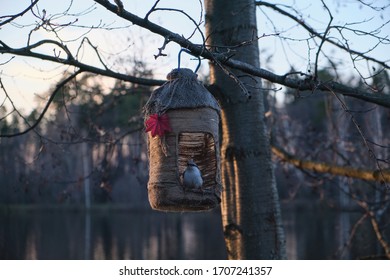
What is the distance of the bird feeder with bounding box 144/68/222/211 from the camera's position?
2.41 meters

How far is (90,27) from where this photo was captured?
2982 mm

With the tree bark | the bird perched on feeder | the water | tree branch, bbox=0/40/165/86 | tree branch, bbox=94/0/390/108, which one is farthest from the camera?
the water

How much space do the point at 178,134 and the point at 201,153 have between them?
253 millimetres

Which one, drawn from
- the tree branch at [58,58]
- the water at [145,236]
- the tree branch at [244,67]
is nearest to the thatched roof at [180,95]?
the tree branch at [244,67]

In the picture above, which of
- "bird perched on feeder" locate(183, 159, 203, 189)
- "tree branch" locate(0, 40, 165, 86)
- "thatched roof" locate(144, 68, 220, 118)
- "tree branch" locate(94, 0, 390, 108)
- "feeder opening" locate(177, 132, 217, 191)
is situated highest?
"tree branch" locate(0, 40, 165, 86)

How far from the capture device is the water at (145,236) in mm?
12164

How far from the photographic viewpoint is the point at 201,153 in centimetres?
266

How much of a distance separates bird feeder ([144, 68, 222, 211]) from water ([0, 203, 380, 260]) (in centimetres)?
652

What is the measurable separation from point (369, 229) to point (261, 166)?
9.73 m

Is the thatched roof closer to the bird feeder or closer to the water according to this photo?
the bird feeder

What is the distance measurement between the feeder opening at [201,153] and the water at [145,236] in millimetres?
6394

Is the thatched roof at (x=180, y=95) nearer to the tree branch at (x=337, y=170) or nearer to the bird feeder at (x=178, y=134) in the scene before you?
the bird feeder at (x=178, y=134)

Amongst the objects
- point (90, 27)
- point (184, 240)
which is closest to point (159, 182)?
point (90, 27)

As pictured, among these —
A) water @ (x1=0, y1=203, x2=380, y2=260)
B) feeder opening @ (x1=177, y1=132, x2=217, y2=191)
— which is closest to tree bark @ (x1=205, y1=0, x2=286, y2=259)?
feeder opening @ (x1=177, y1=132, x2=217, y2=191)
